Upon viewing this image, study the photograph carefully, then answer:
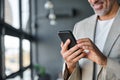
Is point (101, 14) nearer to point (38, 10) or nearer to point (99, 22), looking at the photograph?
point (99, 22)

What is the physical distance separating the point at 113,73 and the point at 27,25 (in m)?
5.67

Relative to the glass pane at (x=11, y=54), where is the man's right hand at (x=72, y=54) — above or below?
above

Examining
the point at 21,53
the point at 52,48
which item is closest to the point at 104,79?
the point at 21,53

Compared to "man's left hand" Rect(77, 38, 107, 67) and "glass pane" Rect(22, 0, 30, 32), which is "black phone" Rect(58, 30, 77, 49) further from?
"glass pane" Rect(22, 0, 30, 32)

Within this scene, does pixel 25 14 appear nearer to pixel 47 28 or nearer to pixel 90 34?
pixel 47 28

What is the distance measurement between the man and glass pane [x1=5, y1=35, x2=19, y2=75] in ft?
9.53

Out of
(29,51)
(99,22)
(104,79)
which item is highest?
(99,22)

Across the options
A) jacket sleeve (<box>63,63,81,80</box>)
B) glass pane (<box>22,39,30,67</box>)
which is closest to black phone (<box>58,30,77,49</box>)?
jacket sleeve (<box>63,63,81,80</box>)

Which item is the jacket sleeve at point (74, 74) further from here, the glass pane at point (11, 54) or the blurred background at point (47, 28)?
the blurred background at point (47, 28)

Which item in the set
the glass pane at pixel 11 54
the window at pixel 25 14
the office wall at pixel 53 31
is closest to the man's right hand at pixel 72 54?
the glass pane at pixel 11 54

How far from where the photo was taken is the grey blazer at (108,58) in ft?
4.25

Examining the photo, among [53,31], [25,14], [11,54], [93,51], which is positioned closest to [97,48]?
[93,51]

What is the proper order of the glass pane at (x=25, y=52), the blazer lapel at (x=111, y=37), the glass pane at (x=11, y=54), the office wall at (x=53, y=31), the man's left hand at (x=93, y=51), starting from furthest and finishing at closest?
the office wall at (x=53, y=31)
the glass pane at (x=25, y=52)
the glass pane at (x=11, y=54)
the blazer lapel at (x=111, y=37)
the man's left hand at (x=93, y=51)

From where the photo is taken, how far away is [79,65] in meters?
1.46
